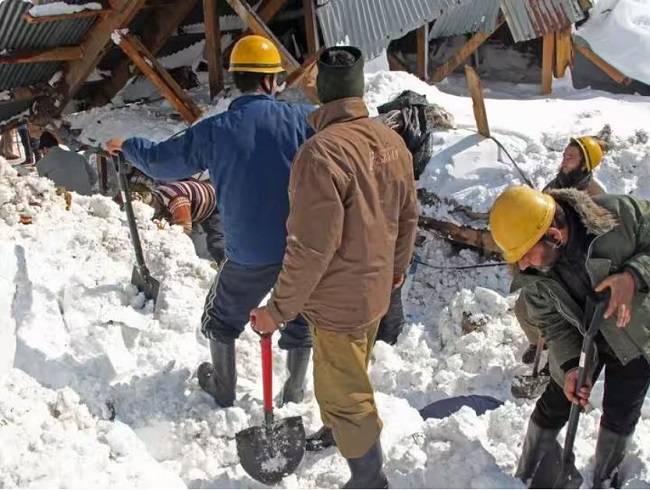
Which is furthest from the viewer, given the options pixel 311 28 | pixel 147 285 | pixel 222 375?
pixel 311 28

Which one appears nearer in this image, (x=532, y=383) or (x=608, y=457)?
(x=608, y=457)

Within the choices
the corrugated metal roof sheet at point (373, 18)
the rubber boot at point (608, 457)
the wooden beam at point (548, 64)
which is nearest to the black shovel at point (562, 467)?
the rubber boot at point (608, 457)

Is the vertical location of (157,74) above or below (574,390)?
above

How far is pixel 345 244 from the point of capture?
8.44 ft

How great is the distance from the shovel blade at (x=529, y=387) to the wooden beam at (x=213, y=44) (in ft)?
15.7

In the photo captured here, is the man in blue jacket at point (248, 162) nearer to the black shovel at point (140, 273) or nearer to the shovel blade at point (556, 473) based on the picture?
the black shovel at point (140, 273)

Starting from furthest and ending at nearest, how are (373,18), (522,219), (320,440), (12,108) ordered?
1. (373,18)
2. (12,108)
3. (320,440)
4. (522,219)

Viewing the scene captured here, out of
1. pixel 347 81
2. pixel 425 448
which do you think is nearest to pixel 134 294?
pixel 425 448

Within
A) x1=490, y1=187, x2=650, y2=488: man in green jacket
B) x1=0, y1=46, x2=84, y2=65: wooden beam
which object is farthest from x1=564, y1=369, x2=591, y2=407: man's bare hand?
x1=0, y1=46, x2=84, y2=65: wooden beam

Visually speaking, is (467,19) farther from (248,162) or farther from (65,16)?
(248,162)

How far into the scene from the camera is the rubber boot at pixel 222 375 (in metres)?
3.48

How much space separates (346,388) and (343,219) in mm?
711

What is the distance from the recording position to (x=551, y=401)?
2.99 m

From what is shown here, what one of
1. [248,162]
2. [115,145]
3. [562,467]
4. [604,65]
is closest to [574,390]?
[562,467]
